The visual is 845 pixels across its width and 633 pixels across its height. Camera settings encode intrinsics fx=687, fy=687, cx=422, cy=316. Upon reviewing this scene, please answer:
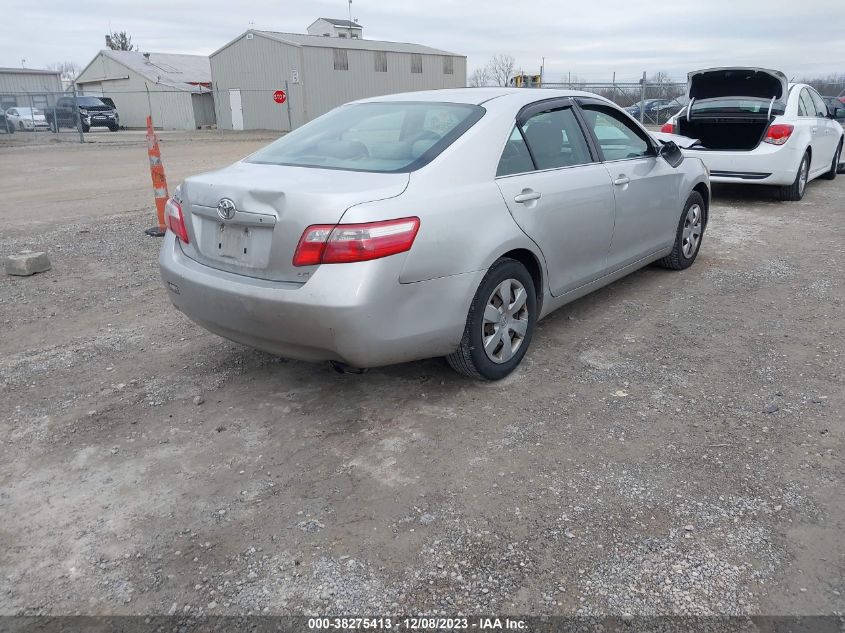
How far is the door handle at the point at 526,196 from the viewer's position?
3789mm

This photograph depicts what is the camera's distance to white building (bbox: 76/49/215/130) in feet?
127

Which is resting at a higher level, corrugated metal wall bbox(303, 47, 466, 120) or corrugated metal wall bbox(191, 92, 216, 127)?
corrugated metal wall bbox(303, 47, 466, 120)

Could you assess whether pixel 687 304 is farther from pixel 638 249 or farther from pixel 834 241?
pixel 834 241

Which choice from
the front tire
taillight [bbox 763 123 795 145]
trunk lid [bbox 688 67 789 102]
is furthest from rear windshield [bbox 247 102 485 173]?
trunk lid [bbox 688 67 789 102]

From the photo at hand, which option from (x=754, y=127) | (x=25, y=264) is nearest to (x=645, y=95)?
(x=754, y=127)

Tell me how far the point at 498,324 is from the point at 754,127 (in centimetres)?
713

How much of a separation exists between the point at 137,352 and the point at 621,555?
3.31 meters

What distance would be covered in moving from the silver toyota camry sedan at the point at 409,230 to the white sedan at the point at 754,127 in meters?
5.23

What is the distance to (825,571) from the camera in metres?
2.43

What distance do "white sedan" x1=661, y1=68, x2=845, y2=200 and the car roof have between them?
5229 millimetres

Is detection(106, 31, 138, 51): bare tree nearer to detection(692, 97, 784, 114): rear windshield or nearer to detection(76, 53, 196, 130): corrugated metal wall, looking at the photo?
detection(76, 53, 196, 130): corrugated metal wall

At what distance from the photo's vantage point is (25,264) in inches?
241

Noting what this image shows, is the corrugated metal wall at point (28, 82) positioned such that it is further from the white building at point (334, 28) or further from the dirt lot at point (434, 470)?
the dirt lot at point (434, 470)

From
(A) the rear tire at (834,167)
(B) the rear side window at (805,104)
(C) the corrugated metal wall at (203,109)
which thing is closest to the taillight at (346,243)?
(B) the rear side window at (805,104)
